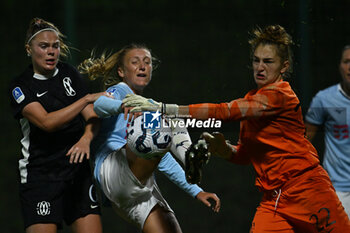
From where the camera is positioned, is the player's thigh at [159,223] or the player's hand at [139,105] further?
the player's thigh at [159,223]

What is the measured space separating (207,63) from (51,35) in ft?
4.23

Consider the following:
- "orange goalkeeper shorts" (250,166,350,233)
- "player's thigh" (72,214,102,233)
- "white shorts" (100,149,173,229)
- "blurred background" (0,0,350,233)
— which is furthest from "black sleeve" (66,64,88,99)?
"orange goalkeeper shorts" (250,166,350,233)

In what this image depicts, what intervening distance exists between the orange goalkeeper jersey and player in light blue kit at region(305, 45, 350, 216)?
0.72 metres

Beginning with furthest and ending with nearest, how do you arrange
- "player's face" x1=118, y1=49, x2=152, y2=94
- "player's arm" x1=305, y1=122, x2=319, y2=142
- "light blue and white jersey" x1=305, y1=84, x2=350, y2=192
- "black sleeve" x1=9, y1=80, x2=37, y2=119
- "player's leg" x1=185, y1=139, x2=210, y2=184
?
"player's arm" x1=305, y1=122, x2=319, y2=142 < "light blue and white jersey" x1=305, y1=84, x2=350, y2=192 < "player's face" x1=118, y1=49, x2=152, y2=94 < "black sleeve" x1=9, y1=80, x2=37, y2=119 < "player's leg" x1=185, y1=139, x2=210, y2=184

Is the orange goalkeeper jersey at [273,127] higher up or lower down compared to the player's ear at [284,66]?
lower down

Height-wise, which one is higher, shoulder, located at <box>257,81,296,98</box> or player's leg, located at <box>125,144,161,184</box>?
shoulder, located at <box>257,81,296,98</box>

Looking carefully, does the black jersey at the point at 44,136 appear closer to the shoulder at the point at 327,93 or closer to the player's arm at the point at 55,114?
the player's arm at the point at 55,114

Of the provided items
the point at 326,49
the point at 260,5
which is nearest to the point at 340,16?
the point at 326,49

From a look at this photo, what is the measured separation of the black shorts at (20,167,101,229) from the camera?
9.85 feet

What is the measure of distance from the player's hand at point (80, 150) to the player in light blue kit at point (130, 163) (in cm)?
10

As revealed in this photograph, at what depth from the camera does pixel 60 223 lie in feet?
10.0

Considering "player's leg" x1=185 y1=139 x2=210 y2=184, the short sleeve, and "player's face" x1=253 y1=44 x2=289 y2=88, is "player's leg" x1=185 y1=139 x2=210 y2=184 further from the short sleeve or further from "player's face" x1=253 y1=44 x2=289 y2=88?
the short sleeve

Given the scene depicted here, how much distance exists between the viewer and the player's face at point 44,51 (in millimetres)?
3025

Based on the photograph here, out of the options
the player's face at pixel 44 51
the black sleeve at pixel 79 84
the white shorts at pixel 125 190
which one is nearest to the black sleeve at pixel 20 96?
the player's face at pixel 44 51
